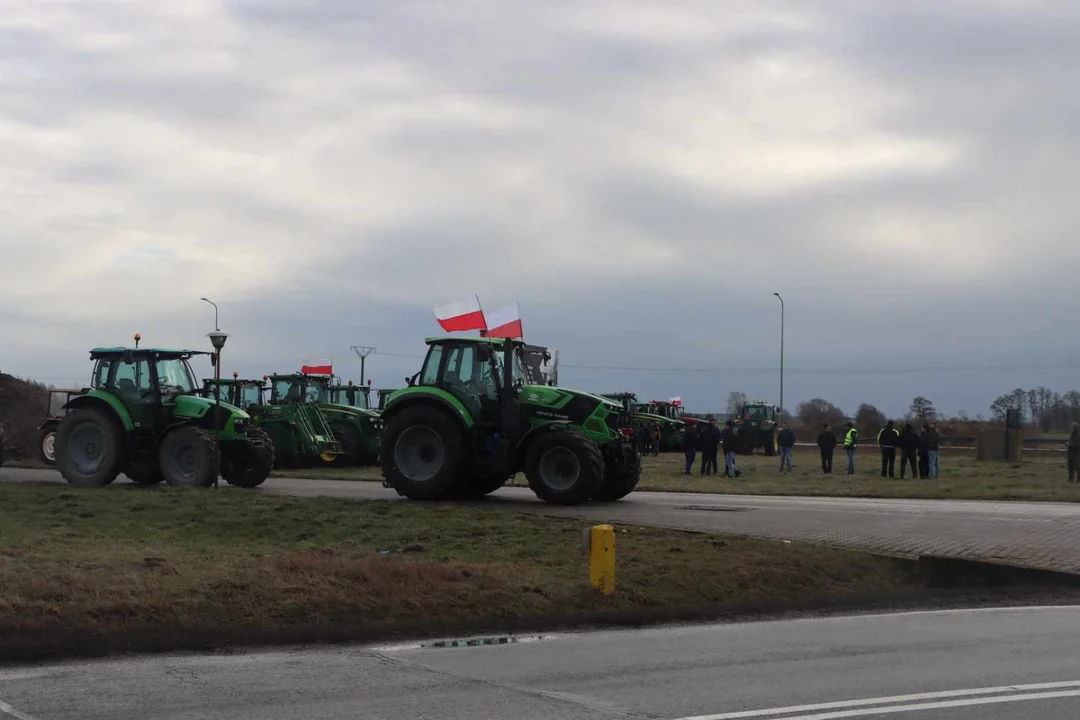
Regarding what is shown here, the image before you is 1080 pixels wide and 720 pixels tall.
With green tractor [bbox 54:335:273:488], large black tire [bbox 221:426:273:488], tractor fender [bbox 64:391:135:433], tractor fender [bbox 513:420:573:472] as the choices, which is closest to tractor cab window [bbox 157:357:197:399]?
green tractor [bbox 54:335:273:488]

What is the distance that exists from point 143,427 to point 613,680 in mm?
17188

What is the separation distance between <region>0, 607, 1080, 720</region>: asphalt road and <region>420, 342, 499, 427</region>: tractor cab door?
10.5 meters

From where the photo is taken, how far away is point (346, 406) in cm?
3303

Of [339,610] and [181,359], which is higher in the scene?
[181,359]

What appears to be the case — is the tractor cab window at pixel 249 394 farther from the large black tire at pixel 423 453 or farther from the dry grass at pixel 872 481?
the large black tire at pixel 423 453

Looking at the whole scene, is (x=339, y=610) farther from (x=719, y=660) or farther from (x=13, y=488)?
(x=13, y=488)

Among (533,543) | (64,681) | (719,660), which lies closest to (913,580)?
(533,543)

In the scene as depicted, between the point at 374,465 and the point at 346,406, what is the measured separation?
2129 mm

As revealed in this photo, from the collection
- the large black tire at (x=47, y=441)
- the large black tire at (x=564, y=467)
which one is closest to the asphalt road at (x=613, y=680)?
the large black tire at (x=564, y=467)

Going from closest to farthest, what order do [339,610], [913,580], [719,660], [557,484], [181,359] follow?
[719,660] → [339,610] → [913,580] → [557,484] → [181,359]

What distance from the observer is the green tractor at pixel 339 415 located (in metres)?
32.2

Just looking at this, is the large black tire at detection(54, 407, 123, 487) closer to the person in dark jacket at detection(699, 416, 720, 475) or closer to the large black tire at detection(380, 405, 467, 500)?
the large black tire at detection(380, 405, 467, 500)

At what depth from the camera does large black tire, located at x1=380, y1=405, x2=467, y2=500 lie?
20547 millimetres

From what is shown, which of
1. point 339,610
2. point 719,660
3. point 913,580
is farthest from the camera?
point 913,580
